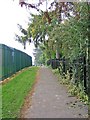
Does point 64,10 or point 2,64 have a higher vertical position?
point 64,10

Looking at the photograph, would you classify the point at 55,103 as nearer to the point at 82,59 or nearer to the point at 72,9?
the point at 82,59

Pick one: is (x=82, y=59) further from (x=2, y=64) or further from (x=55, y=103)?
(x=2, y=64)

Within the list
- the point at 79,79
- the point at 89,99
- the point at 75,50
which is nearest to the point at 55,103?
the point at 89,99

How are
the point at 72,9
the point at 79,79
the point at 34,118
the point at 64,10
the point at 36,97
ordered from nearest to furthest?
the point at 34,118 < the point at 64,10 < the point at 72,9 < the point at 36,97 < the point at 79,79

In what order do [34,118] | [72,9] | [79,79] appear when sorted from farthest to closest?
[79,79] → [72,9] → [34,118]

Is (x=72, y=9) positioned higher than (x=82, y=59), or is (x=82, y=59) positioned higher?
(x=72, y=9)

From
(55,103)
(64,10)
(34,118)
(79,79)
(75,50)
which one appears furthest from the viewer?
(79,79)

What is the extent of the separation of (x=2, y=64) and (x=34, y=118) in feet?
46.3

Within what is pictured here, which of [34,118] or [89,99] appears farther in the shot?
[89,99]

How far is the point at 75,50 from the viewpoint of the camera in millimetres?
11961

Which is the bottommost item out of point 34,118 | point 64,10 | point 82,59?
point 34,118

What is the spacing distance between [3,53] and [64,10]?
13466 millimetres

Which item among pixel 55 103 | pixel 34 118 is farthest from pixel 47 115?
pixel 55 103

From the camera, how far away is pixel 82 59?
12406mm
